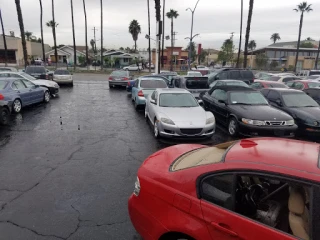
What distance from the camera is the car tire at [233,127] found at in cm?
805

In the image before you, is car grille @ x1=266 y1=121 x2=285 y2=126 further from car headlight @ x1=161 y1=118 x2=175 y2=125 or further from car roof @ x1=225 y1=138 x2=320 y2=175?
car roof @ x1=225 y1=138 x2=320 y2=175

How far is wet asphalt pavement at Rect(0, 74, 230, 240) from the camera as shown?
363 centimetres

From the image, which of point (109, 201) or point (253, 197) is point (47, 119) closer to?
point (109, 201)

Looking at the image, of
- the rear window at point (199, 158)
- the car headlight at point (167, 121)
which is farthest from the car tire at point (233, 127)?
the rear window at point (199, 158)

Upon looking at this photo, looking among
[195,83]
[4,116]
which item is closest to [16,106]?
[4,116]

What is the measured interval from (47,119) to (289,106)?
30.2 ft

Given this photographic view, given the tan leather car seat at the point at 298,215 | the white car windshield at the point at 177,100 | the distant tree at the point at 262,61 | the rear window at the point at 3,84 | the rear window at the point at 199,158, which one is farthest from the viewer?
the distant tree at the point at 262,61

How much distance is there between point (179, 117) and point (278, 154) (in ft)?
16.7

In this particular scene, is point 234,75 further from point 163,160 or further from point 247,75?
point 163,160

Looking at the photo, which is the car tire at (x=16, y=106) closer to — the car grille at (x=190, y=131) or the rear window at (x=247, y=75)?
the car grille at (x=190, y=131)

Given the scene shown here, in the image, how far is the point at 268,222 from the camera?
2225 millimetres

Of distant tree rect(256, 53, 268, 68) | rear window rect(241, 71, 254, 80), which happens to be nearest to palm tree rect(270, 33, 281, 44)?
distant tree rect(256, 53, 268, 68)

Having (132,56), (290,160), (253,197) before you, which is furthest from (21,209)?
(132,56)

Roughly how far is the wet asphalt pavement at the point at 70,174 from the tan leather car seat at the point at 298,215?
211cm
